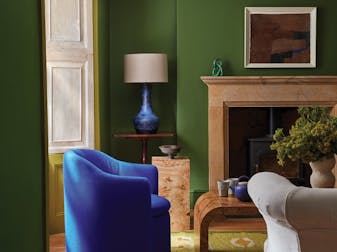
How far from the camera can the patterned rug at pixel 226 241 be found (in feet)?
15.2

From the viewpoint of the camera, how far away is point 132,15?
5.87 m

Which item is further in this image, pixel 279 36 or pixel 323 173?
pixel 279 36

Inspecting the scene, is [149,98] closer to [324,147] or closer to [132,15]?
[132,15]

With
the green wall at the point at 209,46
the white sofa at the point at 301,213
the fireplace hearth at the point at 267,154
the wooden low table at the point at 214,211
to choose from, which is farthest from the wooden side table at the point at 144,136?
the white sofa at the point at 301,213

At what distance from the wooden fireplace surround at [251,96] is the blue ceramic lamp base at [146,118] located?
54 centimetres

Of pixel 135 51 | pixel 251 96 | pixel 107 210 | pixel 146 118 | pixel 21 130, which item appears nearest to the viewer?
pixel 21 130

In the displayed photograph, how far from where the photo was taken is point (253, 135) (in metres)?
5.93

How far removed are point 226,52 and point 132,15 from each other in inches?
39.7

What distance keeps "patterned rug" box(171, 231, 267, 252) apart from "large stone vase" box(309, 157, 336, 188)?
55.6 inches

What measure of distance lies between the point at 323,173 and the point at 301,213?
121 centimetres

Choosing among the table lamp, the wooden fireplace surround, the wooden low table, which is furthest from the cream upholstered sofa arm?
the wooden fireplace surround

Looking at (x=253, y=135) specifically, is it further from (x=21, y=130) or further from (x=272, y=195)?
(x=272, y=195)

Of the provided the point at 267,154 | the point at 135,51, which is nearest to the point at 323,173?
the point at 267,154

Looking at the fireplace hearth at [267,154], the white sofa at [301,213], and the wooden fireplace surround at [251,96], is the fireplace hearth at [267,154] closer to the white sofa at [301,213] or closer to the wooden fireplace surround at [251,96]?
the wooden fireplace surround at [251,96]
